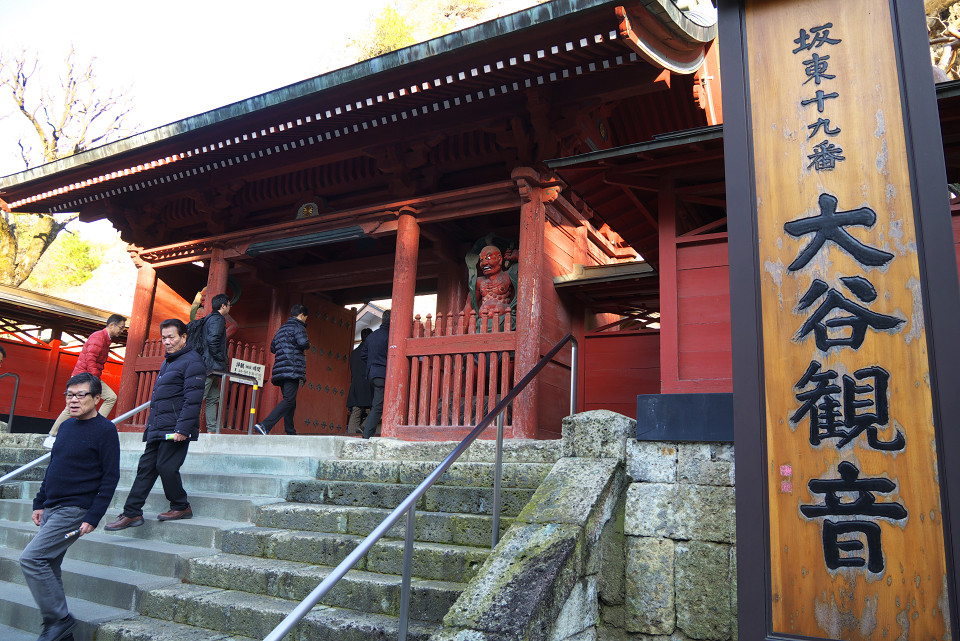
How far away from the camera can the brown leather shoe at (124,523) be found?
17.5 feet

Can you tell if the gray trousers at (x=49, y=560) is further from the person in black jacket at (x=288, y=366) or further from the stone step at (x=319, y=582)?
the person in black jacket at (x=288, y=366)

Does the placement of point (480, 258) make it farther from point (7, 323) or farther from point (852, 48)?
point (7, 323)

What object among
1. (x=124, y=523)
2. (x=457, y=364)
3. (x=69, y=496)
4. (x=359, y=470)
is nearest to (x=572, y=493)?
(x=359, y=470)

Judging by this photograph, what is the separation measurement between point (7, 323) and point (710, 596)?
1394cm

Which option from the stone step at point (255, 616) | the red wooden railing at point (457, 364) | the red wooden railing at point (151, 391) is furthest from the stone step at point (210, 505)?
the red wooden railing at point (151, 391)

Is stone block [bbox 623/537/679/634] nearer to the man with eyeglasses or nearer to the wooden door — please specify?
the man with eyeglasses

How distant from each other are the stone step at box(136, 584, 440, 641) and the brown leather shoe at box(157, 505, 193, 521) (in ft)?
3.07

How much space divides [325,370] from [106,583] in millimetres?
6175

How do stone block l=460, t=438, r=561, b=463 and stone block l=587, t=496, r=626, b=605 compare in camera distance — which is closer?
stone block l=587, t=496, r=626, b=605

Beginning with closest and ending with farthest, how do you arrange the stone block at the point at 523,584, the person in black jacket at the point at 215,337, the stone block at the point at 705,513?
1. the stone block at the point at 523,584
2. the stone block at the point at 705,513
3. the person in black jacket at the point at 215,337

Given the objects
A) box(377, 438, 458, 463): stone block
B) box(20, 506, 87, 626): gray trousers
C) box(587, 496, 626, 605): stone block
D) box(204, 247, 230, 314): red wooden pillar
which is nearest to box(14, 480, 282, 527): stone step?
box(377, 438, 458, 463): stone block

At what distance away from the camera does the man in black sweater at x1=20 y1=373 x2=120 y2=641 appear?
390 cm

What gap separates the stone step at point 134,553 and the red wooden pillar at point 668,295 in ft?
11.7

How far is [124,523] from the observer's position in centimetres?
532
